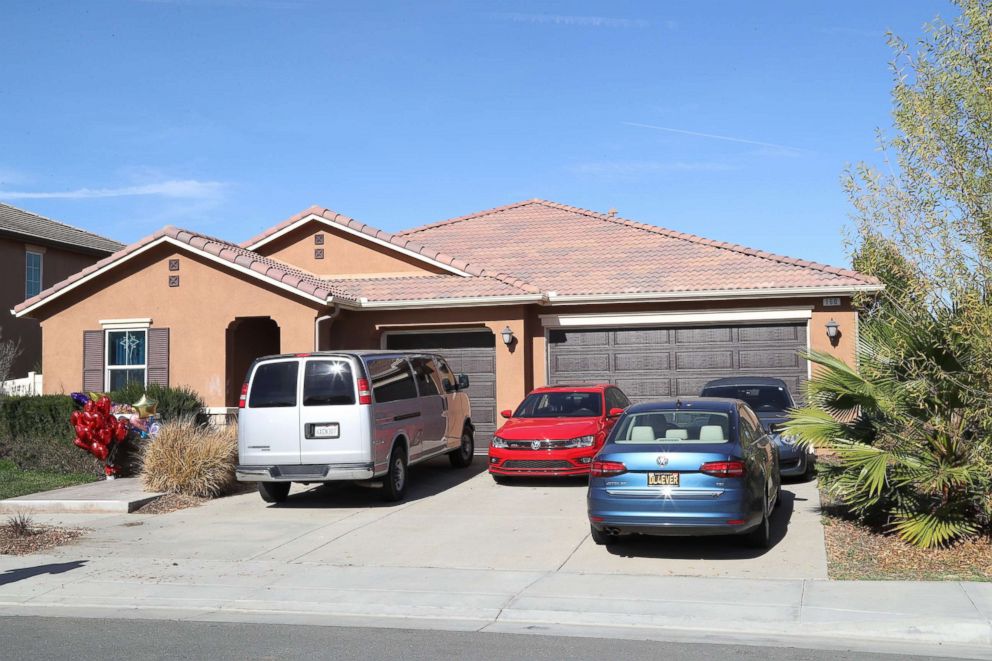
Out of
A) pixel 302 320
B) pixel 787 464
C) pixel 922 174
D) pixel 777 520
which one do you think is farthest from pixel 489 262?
pixel 922 174

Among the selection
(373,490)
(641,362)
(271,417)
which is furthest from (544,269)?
(271,417)

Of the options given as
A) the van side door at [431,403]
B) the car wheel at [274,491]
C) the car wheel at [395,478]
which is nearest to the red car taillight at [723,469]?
the car wheel at [395,478]

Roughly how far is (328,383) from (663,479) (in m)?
5.13

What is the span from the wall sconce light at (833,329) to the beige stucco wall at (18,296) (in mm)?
19717

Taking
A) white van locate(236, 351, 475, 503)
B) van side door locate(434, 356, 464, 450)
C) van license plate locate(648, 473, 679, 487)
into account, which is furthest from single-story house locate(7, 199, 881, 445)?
van license plate locate(648, 473, 679, 487)

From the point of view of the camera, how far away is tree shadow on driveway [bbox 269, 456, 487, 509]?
13531 mm

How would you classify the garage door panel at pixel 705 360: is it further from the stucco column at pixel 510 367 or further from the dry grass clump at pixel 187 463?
the dry grass clump at pixel 187 463

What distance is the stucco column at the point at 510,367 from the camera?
59.7ft

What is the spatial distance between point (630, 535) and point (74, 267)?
23186 millimetres

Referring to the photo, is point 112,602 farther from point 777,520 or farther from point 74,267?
point 74,267

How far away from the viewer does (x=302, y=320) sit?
57.3ft

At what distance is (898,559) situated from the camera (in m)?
9.38

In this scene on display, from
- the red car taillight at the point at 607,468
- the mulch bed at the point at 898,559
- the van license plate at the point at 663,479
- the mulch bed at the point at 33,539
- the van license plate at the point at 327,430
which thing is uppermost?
the van license plate at the point at 327,430

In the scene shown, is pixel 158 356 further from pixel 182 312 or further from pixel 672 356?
pixel 672 356
